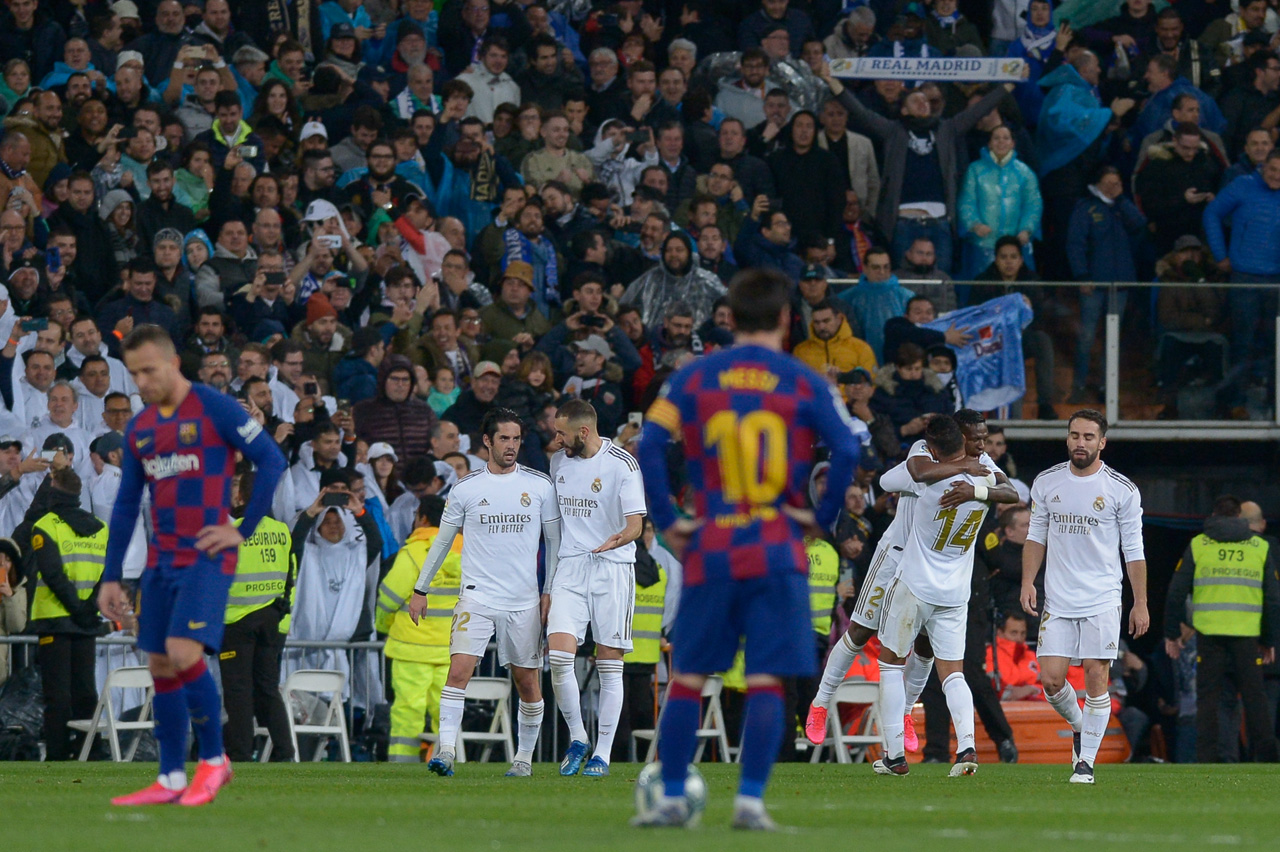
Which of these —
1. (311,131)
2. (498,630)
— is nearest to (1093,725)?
(498,630)

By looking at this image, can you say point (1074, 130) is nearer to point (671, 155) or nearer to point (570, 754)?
point (671, 155)

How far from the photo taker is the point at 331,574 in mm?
17266

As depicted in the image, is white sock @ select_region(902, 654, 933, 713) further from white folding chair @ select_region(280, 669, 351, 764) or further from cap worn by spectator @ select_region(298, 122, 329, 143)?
cap worn by spectator @ select_region(298, 122, 329, 143)

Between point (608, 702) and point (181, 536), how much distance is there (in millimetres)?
5125

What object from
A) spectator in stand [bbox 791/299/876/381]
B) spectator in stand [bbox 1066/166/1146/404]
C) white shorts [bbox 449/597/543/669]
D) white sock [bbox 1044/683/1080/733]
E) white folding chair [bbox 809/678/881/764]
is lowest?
white folding chair [bbox 809/678/881/764]

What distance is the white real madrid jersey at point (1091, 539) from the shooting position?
13.2 meters

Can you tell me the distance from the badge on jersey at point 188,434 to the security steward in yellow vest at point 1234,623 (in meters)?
11.7

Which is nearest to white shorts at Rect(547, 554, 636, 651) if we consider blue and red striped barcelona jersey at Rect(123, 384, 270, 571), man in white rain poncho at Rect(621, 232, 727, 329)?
blue and red striped barcelona jersey at Rect(123, 384, 270, 571)

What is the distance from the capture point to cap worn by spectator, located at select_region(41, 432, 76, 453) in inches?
639

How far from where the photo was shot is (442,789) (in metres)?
11.3

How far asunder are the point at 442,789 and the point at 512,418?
3.16m

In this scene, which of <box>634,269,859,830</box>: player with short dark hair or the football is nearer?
<box>634,269,859,830</box>: player with short dark hair

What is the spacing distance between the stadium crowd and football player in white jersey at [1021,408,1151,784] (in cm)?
404

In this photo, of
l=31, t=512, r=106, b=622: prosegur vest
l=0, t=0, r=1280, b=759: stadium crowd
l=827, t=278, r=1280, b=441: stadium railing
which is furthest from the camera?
l=827, t=278, r=1280, b=441: stadium railing
